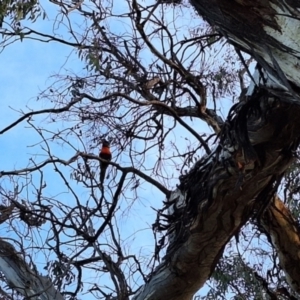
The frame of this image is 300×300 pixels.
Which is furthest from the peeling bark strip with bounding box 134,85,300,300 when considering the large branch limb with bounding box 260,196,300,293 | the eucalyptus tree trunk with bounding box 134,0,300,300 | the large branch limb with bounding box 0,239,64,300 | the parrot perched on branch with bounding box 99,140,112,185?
the large branch limb with bounding box 0,239,64,300

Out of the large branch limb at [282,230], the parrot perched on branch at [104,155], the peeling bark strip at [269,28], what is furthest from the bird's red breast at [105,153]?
the peeling bark strip at [269,28]

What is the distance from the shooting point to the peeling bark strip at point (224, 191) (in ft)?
9.78

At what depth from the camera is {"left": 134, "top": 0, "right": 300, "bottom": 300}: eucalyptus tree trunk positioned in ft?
9.23

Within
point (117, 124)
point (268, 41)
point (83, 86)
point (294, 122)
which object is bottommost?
point (268, 41)

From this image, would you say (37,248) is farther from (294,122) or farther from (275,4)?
(275,4)

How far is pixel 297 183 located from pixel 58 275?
185 cm

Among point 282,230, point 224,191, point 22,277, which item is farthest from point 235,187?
point 22,277

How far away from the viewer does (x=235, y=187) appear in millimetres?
3197

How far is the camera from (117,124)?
4480 millimetres

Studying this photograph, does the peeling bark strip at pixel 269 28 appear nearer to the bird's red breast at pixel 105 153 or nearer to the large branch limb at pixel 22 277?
the bird's red breast at pixel 105 153

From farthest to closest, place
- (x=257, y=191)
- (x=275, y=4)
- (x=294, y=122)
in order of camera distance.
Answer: (x=257, y=191) < (x=294, y=122) < (x=275, y=4)

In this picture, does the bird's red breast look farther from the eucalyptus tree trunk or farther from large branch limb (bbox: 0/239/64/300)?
large branch limb (bbox: 0/239/64/300)

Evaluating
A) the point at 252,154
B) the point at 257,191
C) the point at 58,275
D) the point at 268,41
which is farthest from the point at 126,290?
the point at 268,41

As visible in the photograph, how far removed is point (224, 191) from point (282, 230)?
28.8 inches
